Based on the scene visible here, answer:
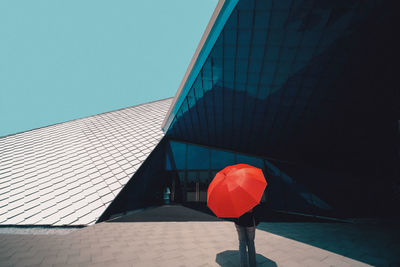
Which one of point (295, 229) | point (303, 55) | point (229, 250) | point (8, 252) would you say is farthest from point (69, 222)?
point (303, 55)

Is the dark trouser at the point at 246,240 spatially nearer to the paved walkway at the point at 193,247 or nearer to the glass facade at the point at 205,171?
the paved walkway at the point at 193,247

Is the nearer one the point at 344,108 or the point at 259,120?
the point at 344,108

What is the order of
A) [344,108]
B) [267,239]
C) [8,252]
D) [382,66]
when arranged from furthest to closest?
[344,108]
[382,66]
[267,239]
[8,252]

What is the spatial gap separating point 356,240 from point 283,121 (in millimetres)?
5419

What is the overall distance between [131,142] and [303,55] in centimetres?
1093

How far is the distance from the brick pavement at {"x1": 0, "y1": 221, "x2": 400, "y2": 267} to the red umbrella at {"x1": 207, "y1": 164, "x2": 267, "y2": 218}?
184 cm

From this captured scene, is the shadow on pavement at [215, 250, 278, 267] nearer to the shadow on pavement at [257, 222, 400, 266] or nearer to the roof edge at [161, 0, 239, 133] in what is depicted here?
the shadow on pavement at [257, 222, 400, 266]

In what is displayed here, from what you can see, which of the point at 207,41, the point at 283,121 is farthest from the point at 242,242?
the point at 283,121

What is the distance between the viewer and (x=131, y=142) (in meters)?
12.3

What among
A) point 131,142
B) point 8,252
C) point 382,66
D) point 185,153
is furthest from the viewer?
point 185,153

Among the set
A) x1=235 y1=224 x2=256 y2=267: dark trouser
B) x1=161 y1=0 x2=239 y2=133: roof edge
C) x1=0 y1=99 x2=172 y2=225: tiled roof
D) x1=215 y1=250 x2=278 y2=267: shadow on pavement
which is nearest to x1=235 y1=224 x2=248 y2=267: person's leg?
x1=235 y1=224 x2=256 y2=267: dark trouser

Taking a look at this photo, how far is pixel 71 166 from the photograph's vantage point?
32.4 feet

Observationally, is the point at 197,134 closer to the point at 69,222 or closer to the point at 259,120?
the point at 259,120

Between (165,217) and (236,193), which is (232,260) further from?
(165,217)
